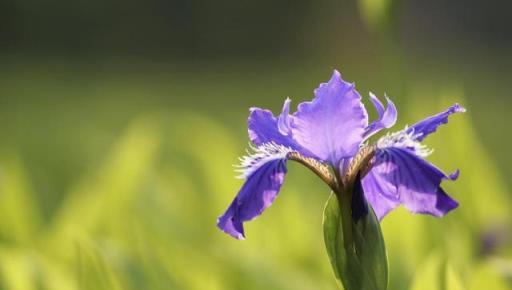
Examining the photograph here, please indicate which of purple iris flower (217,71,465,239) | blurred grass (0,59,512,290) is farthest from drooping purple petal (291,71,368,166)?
blurred grass (0,59,512,290)

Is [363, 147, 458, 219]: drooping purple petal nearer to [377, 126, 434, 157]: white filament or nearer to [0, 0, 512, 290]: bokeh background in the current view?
[377, 126, 434, 157]: white filament

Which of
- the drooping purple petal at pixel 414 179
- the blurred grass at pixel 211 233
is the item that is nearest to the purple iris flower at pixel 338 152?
the drooping purple petal at pixel 414 179

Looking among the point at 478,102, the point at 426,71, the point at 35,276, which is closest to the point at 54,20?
the point at 426,71

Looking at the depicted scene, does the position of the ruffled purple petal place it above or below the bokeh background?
below

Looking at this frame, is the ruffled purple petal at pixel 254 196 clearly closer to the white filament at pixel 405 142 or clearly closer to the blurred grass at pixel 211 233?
the white filament at pixel 405 142

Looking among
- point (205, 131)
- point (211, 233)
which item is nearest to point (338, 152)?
point (211, 233)

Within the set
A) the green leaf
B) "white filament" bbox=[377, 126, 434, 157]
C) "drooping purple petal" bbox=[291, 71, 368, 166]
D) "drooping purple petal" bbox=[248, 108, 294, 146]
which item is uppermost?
"drooping purple petal" bbox=[248, 108, 294, 146]
